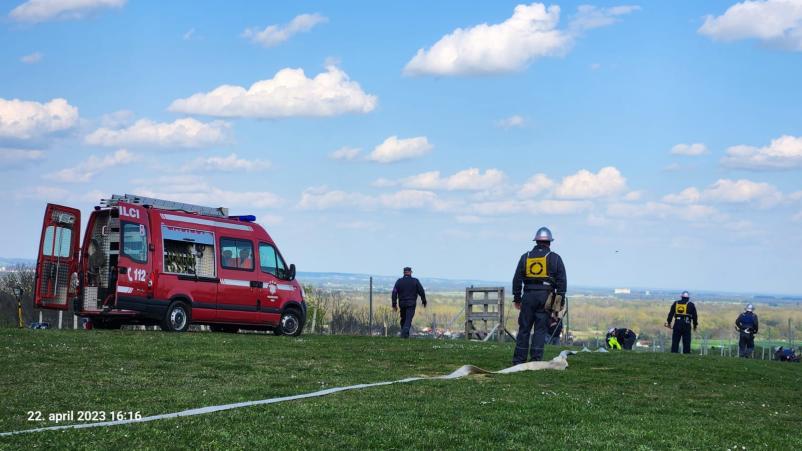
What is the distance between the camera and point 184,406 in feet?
37.2

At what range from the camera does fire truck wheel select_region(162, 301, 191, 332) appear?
23812 mm

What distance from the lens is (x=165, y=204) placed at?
24.4 m

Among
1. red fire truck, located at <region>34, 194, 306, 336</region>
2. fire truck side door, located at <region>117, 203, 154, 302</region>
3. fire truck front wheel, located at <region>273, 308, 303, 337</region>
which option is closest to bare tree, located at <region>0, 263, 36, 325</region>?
fire truck front wheel, located at <region>273, 308, 303, 337</region>

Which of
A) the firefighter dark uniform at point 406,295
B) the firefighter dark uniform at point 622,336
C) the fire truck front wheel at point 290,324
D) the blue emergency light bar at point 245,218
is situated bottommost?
the firefighter dark uniform at point 622,336

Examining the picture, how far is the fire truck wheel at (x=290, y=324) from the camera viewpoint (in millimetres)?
26828

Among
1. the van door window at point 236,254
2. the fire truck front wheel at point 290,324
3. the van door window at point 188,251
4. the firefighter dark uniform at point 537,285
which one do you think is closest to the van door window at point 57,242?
the van door window at point 188,251

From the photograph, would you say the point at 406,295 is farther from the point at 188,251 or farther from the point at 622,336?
the point at 622,336

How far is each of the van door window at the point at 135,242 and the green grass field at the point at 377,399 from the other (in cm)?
325

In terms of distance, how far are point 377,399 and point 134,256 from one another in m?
12.4

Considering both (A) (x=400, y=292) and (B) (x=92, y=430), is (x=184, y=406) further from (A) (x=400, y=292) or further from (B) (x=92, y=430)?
(A) (x=400, y=292)

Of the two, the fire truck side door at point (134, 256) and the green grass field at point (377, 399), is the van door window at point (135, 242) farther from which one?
the green grass field at point (377, 399)

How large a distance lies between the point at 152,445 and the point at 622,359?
13.0 m

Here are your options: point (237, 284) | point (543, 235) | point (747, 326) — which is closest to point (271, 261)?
point (237, 284)

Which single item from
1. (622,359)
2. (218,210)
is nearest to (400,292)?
(218,210)
